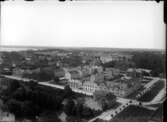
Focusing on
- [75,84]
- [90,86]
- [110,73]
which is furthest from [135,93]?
[75,84]

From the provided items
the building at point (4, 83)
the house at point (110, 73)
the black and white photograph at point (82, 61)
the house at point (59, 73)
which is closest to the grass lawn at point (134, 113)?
the black and white photograph at point (82, 61)

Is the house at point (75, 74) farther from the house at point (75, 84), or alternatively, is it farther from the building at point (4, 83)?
the building at point (4, 83)

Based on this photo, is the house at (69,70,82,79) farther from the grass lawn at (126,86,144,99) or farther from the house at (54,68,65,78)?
the grass lawn at (126,86,144,99)

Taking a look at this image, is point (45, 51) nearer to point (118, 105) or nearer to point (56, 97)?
point (56, 97)

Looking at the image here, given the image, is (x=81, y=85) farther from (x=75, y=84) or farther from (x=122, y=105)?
(x=122, y=105)

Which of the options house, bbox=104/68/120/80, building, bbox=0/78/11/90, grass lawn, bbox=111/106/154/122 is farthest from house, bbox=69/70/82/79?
building, bbox=0/78/11/90

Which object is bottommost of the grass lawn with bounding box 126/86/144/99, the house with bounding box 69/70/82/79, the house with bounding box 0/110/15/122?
the house with bounding box 0/110/15/122

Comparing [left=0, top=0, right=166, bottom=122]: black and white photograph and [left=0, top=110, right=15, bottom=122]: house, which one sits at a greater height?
[left=0, top=0, right=166, bottom=122]: black and white photograph

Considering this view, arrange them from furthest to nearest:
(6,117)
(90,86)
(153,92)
A: (6,117) < (90,86) < (153,92)

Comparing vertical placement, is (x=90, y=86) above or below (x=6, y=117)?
above
